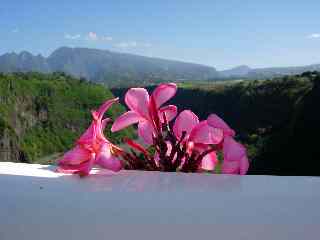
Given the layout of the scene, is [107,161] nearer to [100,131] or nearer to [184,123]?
[100,131]

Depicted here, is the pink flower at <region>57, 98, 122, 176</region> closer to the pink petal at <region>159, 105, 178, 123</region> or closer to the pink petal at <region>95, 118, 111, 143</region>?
the pink petal at <region>95, 118, 111, 143</region>

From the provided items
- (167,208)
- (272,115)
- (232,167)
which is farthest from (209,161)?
(272,115)

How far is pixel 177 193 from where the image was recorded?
3.21 ft

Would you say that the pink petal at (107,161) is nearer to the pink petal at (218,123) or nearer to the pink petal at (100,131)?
the pink petal at (100,131)

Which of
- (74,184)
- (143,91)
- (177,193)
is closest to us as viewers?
(177,193)

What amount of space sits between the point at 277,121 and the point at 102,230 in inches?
2934

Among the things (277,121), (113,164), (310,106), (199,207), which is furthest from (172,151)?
(277,121)

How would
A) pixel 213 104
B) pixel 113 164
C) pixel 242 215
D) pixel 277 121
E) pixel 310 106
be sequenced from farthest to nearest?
pixel 213 104 < pixel 277 121 < pixel 310 106 < pixel 113 164 < pixel 242 215

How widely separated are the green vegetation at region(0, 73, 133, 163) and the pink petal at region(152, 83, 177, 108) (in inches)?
3165

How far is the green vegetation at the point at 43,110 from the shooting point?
88.0 metres

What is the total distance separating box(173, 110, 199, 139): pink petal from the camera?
4.50 ft

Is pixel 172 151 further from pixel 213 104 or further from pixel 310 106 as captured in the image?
pixel 213 104

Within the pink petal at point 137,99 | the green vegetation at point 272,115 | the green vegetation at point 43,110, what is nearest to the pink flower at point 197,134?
the pink petal at point 137,99

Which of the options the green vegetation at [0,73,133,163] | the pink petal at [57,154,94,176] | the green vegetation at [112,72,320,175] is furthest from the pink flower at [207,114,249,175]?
the green vegetation at [0,73,133,163]
